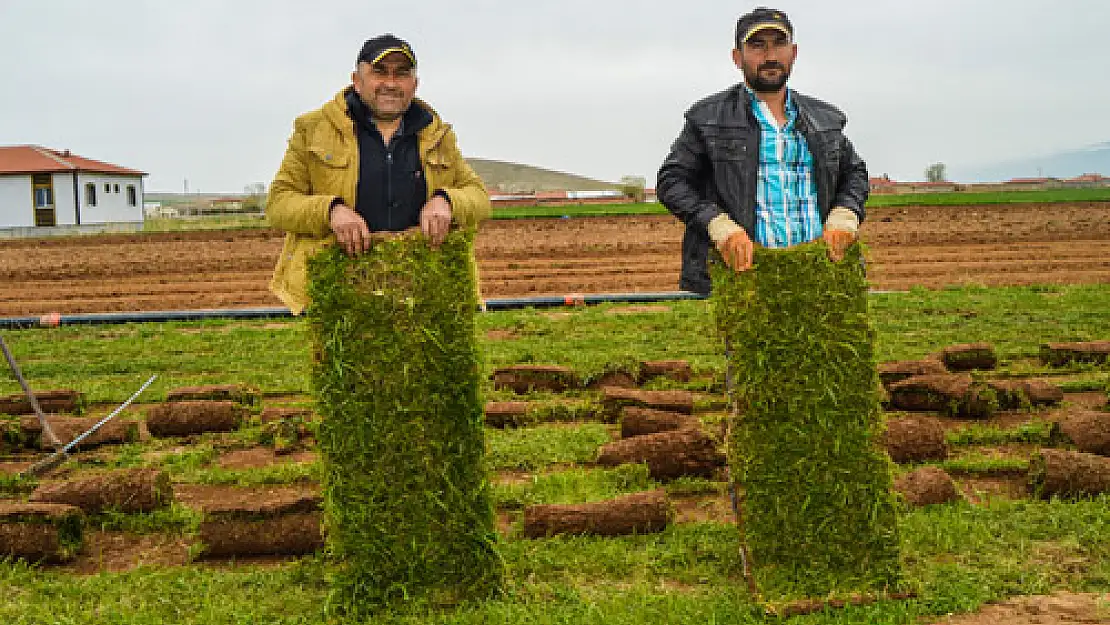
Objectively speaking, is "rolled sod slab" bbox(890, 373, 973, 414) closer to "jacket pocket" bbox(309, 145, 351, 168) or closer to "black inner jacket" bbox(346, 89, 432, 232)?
"black inner jacket" bbox(346, 89, 432, 232)

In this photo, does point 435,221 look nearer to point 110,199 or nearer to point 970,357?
point 970,357

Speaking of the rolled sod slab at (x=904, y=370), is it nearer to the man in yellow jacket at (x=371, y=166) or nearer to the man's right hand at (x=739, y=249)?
the man's right hand at (x=739, y=249)

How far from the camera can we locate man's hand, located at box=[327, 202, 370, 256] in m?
3.76

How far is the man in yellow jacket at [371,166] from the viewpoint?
398cm

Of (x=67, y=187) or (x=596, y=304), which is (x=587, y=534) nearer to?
(x=596, y=304)

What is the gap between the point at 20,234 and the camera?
4075 centimetres

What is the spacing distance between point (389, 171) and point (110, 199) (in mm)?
50782

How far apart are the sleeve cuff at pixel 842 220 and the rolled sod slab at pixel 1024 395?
3448 millimetres

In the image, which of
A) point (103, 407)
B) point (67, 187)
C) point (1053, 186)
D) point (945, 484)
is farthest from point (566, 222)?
point (1053, 186)

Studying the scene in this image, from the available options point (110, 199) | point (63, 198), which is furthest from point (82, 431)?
point (110, 199)

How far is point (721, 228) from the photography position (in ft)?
13.0

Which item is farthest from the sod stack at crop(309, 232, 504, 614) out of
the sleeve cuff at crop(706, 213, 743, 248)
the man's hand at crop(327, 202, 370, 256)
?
the sleeve cuff at crop(706, 213, 743, 248)

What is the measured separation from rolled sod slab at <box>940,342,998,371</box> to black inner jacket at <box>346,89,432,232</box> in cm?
573

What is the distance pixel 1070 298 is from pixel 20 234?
42944 mm
